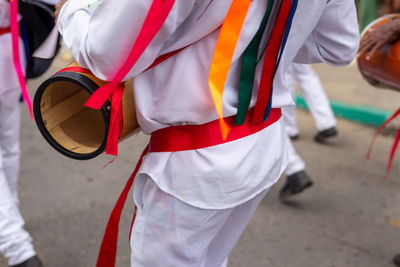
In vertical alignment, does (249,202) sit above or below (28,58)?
below

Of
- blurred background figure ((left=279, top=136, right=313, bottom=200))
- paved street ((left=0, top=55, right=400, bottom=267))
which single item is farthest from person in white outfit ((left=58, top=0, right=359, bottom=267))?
blurred background figure ((left=279, top=136, right=313, bottom=200))

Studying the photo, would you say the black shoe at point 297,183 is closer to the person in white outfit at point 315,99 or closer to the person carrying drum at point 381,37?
the person in white outfit at point 315,99

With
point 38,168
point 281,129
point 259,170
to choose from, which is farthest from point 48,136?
point 38,168

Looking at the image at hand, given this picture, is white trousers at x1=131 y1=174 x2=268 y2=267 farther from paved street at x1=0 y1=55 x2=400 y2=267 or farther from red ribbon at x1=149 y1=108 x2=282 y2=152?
paved street at x1=0 y1=55 x2=400 y2=267

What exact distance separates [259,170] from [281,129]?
0.68ft

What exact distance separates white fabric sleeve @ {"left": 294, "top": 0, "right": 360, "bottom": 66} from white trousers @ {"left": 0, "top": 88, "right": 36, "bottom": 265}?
1.57 metres

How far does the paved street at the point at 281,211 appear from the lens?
9.67 feet

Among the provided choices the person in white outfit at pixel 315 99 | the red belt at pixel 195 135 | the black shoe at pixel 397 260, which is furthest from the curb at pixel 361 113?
the red belt at pixel 195 135

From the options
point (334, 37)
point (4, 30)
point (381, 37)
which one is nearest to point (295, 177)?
point (381, 37)

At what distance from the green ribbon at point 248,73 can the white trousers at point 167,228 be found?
0.30 metres

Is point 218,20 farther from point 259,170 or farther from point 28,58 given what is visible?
point 28,58

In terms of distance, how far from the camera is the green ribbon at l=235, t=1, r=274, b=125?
1.42 meters

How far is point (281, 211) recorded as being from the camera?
3.40 meters

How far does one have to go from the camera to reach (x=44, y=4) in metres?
2.44
